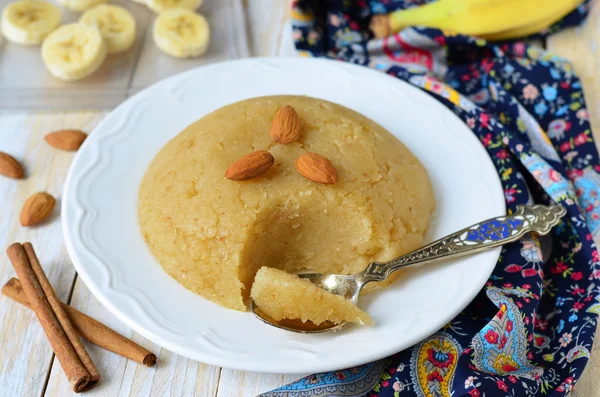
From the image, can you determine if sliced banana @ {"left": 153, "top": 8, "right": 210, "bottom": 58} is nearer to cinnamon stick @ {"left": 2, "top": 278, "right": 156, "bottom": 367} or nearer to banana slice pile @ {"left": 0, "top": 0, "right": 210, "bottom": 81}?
banana slice pile @ {"left": 0, "top": 0, "right": 210, "bottom": 81}

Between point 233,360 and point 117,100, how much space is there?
5.27ft

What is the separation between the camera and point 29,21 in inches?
120

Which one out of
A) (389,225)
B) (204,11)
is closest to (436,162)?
(389,225)

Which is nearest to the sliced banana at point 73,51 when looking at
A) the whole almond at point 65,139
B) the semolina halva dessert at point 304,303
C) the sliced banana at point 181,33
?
the sliced banana at point 181,33

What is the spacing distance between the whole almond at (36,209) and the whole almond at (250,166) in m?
0.83

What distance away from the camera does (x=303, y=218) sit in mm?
1890

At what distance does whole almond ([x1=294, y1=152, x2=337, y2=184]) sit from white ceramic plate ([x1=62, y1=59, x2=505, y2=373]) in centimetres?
36

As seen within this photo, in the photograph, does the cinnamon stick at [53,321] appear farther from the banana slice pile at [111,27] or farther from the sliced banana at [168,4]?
the sliced banana at [168,4]

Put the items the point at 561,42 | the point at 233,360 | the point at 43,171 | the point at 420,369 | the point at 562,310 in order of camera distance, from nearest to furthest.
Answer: the point at 233,360
the point at 420,369
the point at 562,310
the point at 43,171
the point at 561,42

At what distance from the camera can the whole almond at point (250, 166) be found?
1.82 meters

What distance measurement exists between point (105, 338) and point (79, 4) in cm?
196

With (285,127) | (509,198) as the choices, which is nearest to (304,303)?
(285,127)

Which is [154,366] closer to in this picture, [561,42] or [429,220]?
[429,220]

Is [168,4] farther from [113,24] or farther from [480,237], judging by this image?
[480,237]
